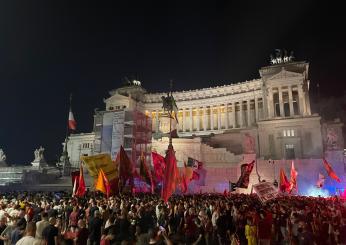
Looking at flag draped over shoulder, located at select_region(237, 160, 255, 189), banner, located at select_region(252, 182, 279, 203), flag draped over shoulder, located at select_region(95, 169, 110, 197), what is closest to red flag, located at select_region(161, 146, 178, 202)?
banner, located at select_region(252, 182, 279, 203)

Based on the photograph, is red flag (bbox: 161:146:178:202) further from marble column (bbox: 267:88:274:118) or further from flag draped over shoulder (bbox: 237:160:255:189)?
marble column (bbox: 267:88:274:118)

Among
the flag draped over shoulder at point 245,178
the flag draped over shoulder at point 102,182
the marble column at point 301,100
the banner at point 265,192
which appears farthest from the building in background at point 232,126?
the flag draped over shoulder at point 102,182

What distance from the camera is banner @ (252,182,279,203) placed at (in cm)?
1436

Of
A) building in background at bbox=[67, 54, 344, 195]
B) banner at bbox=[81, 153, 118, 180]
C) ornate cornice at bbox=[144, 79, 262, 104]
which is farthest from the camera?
ornate cornice at bbox=[144, 79, 262, 104]

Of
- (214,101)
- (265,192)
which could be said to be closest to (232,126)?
(214,101)

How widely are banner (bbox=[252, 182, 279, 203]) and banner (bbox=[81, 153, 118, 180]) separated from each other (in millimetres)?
8608

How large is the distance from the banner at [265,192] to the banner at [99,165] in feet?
28.2

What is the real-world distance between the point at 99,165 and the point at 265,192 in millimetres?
9572

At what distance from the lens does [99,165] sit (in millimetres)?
17203

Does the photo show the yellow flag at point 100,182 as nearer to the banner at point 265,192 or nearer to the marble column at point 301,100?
the banner at point 265,192

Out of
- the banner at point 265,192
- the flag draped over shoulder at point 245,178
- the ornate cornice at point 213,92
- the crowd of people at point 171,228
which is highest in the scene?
the ornate cornice at point 213,92

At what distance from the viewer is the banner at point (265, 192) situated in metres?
14.4

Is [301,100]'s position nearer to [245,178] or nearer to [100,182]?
[245,178]

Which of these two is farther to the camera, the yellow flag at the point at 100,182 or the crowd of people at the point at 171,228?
the yellow flag at the point at 100,182
